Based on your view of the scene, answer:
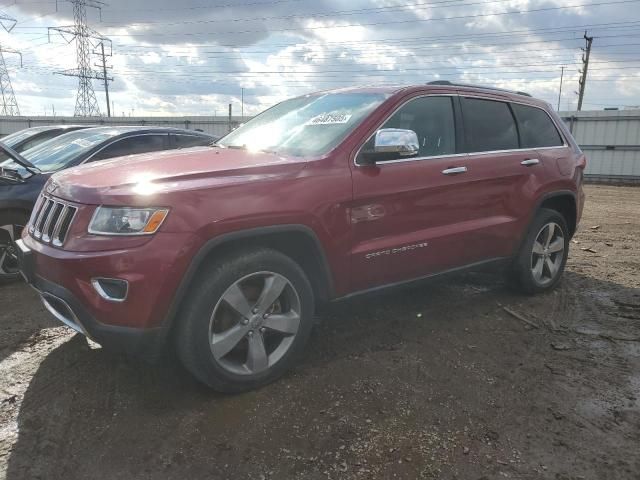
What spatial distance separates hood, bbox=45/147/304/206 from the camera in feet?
8.93

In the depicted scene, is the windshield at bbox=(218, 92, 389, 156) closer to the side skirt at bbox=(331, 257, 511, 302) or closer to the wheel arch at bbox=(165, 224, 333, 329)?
the wheel arch at bbox=(165, 224, 333, 329)

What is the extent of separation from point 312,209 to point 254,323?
2.48 feet

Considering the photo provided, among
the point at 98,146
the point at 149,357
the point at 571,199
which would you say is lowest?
the point at 149,357

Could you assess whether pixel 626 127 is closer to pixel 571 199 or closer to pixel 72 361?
pixel 571 199

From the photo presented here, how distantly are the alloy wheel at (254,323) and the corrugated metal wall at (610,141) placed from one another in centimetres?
2001

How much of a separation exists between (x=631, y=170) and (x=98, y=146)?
19702 millimetres

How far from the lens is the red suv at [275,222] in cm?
268

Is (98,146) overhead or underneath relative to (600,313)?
overhead

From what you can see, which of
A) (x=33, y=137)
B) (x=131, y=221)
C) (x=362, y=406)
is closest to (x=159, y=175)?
(x=131, y=221)

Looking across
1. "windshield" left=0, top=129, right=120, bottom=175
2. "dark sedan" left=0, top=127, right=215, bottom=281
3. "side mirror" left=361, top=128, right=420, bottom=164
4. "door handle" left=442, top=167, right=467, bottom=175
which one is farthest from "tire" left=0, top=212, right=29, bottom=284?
"door handle" left=442, top=167, right=467, bottom=175

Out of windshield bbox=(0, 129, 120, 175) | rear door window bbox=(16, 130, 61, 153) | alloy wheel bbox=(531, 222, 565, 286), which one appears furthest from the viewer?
rear door window bbox=(16, 130, 61, 153)

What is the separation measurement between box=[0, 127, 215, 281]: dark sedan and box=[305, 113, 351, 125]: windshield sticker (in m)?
1.42

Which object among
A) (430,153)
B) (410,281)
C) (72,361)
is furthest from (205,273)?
(430,153)

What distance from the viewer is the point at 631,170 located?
19.5m
